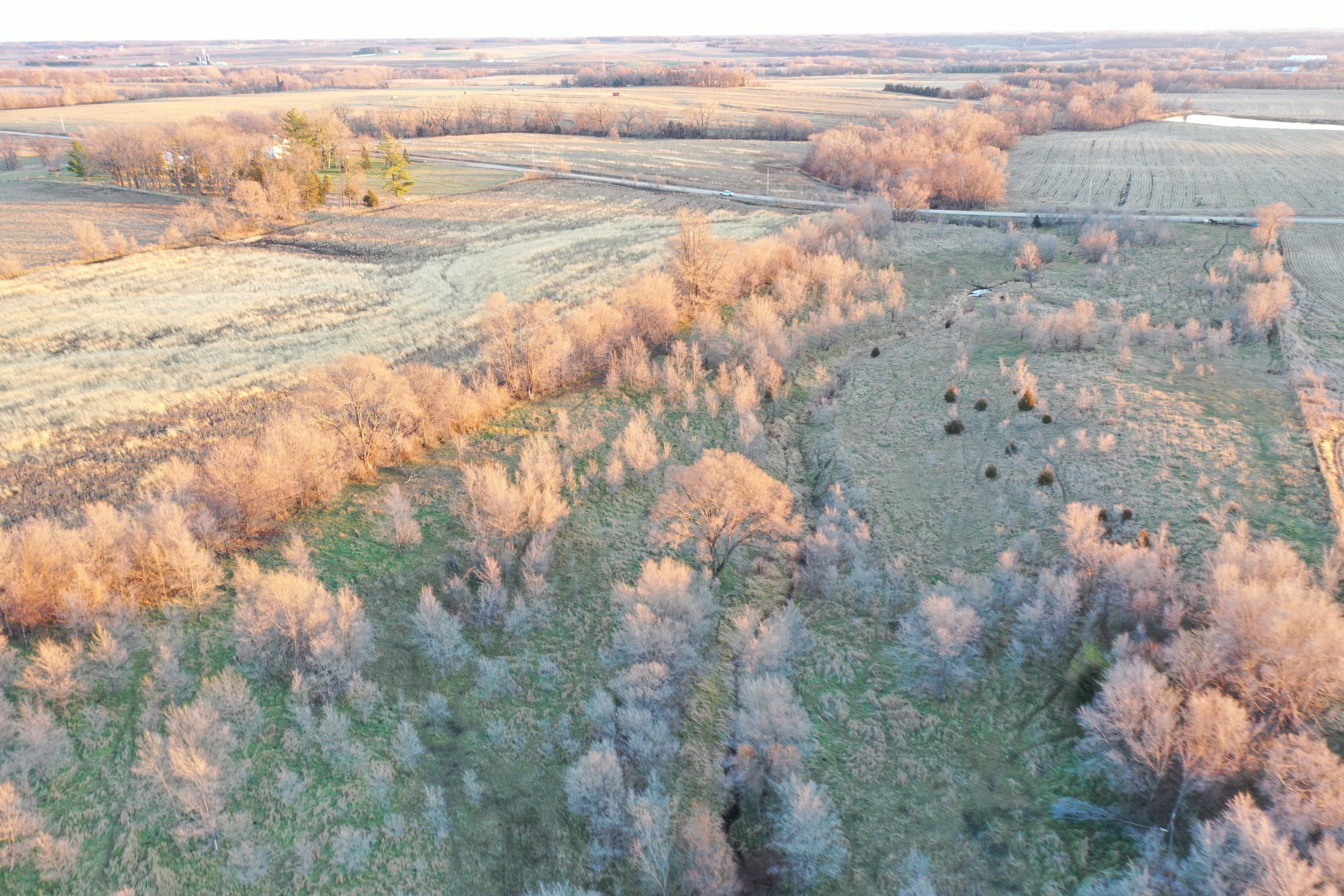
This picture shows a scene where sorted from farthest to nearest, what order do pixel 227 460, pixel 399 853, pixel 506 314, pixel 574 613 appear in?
pixel 506 314 → pixel 227 460 → pixel 574 613 → pixel 399 853

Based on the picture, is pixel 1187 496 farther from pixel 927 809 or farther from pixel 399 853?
pixel 399 853

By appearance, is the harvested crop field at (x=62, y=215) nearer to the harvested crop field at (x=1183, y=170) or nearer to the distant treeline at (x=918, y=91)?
the harvested crop field at (x=1183, y=170)

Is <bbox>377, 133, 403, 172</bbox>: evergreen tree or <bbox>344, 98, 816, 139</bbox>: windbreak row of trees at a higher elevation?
<bbox>344, 98, 816, 139</bbox>: windbreak row of trees

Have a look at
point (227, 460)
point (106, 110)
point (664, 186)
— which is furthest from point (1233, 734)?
point (106, 110)

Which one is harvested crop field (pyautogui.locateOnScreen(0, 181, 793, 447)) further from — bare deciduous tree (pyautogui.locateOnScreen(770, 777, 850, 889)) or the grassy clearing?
bare deciduous tree (pyautogui.locateOnScreen(770, 777, 850, 889))

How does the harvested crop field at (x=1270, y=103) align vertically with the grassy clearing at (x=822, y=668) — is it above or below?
above

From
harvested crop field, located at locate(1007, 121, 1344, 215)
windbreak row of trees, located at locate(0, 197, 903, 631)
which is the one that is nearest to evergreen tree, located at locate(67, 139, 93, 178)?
windbreak row of trees, located at locate(0, 197, 903, 631)

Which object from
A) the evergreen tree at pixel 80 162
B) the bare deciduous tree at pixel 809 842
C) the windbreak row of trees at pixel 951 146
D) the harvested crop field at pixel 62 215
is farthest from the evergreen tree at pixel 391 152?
the bare deciduous tree at pixel 809 842
